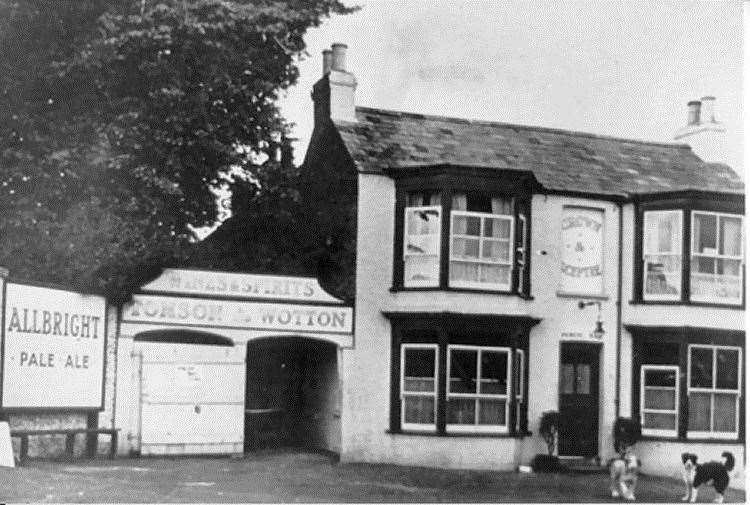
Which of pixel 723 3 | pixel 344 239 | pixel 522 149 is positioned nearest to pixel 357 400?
pixel 344 239

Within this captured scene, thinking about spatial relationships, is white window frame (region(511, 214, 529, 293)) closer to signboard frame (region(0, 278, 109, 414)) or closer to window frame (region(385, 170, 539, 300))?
window frame (region(385, 170, 539, 300))

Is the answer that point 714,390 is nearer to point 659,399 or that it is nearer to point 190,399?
point 659,399

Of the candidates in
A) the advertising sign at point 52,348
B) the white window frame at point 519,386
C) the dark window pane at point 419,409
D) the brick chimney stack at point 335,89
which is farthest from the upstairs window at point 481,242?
the advertising sign at point 52,348

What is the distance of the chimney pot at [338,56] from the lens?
34.9 feet

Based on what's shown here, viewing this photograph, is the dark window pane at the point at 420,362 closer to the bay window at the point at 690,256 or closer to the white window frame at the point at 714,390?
the bay window at the point at 690,256

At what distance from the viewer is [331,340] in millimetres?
11859

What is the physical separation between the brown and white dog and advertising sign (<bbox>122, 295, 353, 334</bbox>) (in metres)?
3.17

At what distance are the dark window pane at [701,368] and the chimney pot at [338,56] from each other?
16.2ft

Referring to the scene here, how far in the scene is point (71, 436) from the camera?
997cm

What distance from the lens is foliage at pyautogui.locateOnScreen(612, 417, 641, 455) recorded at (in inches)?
471

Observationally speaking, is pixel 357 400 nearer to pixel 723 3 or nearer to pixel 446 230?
pixel 446 230

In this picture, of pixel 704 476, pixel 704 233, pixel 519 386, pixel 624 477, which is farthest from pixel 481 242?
pixel 704 476

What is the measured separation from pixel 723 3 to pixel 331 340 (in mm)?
5165

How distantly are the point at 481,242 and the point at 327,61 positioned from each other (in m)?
2.91
